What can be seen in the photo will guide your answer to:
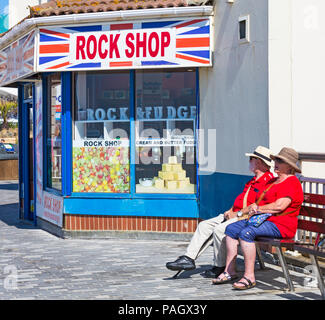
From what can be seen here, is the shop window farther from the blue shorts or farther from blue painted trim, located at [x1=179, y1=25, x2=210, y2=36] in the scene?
the blue shorts

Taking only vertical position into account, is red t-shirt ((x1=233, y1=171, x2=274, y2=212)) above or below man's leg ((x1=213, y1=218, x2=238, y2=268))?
above

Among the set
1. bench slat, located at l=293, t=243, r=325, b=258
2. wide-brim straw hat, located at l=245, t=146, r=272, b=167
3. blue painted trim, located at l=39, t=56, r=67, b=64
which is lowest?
bench slat, located at l=293, t=243, r=325, b=258

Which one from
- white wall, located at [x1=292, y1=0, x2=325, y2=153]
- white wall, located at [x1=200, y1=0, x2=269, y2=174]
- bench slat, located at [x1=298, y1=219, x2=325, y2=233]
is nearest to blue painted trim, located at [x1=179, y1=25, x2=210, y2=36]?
white wall, located at [x1=200, y1=0, x2=269, y2=174]

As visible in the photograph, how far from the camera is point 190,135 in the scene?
1027 cm

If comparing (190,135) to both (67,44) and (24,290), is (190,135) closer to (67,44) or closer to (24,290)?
(67,44)

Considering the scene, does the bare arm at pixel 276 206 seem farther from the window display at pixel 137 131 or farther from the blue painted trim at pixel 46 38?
the blue painted trim at pixel 46 38

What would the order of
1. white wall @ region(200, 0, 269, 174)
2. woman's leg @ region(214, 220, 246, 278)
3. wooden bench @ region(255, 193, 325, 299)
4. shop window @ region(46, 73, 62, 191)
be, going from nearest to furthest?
wooden bench @ region(255, 193, 325, 299) < woman's leg @ region(214, 220, 246, 278) < white wall @ region(200, 0, 269, 174) < shop window @ region(46, 73, 62, 191)

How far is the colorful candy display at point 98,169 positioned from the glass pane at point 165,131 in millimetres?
320

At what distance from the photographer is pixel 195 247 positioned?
7035 millimetres

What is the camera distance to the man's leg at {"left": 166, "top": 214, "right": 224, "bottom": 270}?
22.7 feet

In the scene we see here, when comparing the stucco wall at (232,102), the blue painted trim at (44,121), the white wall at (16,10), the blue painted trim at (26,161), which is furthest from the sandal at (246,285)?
the white wall at (16,10)

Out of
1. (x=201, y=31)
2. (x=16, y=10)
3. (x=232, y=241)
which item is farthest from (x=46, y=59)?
(x=16, y=10)

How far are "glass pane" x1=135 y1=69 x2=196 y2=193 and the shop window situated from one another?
1.39m
